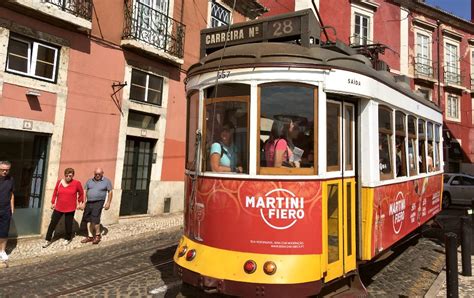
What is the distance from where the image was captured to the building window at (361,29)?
70.9 ft

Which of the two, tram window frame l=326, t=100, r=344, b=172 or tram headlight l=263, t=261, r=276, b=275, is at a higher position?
tram window frame l=326, t=100, r=344, b=172

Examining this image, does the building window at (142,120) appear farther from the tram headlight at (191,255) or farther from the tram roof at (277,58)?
the tram headlight at (191,255)

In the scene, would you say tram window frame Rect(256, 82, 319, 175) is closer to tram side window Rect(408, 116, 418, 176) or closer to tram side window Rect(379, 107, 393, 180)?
tram side window Rect(379, 107, 393, 180)

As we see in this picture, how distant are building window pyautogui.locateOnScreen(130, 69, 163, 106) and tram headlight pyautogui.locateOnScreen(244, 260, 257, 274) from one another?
28.7 ft

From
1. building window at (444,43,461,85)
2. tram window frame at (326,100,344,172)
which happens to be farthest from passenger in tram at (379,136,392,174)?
building window at (444,43,461,85)

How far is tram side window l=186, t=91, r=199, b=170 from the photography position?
183 inches

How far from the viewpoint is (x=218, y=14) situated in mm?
15086

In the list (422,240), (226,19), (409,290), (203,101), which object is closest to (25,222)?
(203,101)

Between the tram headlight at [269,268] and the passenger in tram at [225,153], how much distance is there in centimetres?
102

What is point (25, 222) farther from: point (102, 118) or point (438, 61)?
point (438, 61)

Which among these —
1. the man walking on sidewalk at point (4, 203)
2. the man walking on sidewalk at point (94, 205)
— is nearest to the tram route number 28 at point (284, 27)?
the man walking on sidewalk at point (4, 203)

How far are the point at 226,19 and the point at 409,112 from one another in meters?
10.9

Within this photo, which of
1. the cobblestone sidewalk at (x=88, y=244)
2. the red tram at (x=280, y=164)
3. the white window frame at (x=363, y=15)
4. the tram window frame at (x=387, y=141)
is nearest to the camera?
the red tram at (x=280, y=164)

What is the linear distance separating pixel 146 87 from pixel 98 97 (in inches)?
72.3
